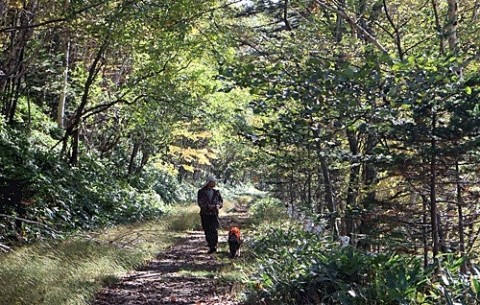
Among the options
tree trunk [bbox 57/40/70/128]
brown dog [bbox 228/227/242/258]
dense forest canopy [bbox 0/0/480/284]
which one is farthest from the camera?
tree trunk [bbox 57/40/70/128]

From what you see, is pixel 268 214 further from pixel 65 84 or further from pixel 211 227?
pixel 211 227

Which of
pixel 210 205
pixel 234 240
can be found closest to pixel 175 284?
pixel 234 240

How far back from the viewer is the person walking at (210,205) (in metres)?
10.8

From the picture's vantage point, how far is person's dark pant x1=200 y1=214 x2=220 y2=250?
10.9m

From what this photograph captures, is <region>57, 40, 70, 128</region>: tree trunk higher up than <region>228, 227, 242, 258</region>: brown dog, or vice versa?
<region>57, 40, 70, 128</region>: tree trunk

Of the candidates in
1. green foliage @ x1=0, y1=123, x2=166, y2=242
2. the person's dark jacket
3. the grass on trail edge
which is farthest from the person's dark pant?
green foliage @ x1=0, y1=123, x2=166, y2=242

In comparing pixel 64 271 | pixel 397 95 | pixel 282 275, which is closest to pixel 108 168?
pixel 64 271

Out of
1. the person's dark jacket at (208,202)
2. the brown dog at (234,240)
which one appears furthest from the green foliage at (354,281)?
the person's dark jacket at (208,202)

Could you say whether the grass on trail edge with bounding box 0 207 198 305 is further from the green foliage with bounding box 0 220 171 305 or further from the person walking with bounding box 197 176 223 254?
the person walking with bounding box 197 176 223 254

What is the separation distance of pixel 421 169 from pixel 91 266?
4842 mm

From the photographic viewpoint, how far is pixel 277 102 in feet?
16.8

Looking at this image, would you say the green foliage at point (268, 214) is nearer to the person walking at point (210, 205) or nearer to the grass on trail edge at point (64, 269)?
the person walking at point (210, 205)

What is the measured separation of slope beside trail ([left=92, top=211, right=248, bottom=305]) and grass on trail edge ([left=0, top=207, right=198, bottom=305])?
0.22 m

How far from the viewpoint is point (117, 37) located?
28.7 feet
